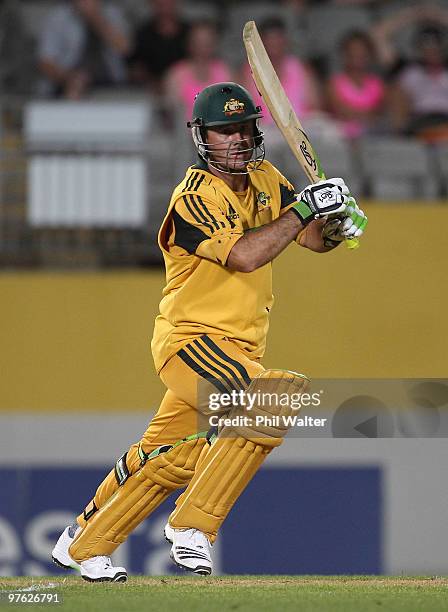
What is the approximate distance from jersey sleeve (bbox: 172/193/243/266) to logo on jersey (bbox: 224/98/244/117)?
356mm

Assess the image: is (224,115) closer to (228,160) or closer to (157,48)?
(228,160)

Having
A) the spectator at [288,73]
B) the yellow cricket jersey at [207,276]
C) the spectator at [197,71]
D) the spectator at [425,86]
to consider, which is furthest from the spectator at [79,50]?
the yellow cricket jersey at [207,276]

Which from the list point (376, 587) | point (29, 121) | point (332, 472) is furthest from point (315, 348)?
point (376, 587)

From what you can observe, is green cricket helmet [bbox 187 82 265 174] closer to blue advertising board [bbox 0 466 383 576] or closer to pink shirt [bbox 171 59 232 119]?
blue advertising board [bbox 0 466 383 576]

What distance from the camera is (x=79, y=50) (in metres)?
8.91

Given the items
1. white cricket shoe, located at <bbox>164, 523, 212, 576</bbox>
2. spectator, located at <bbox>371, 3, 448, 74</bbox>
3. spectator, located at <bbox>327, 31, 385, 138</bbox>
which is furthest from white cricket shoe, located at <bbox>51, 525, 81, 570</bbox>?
spectator, located at <bbox>371, 3, 448, 74</bbox>

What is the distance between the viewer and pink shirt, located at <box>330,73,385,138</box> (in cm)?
877

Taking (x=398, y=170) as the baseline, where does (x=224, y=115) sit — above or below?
below

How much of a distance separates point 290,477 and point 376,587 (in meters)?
2.41

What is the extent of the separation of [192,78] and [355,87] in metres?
1.07

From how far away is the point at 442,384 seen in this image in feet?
23.1

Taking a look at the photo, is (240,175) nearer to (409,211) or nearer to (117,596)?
(117,596)

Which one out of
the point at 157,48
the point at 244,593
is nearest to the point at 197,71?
the point at 157,48

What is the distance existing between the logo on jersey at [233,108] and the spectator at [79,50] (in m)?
3.63
